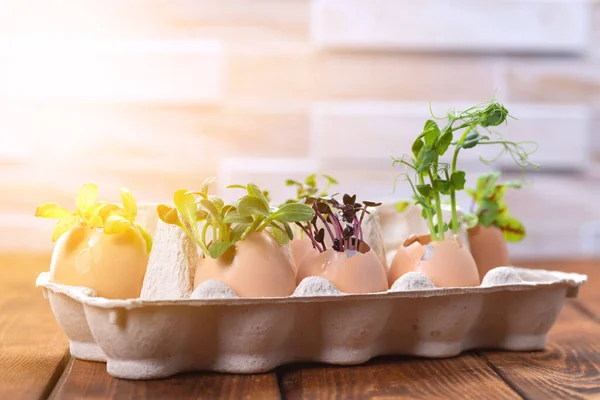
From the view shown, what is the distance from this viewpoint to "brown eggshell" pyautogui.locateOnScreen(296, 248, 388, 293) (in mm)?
706

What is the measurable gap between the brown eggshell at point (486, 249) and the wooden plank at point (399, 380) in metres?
0.14

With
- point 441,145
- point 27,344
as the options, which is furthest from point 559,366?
point 27,344

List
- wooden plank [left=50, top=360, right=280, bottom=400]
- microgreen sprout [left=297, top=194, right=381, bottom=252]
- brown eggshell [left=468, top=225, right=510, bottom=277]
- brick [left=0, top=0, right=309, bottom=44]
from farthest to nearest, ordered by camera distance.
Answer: brick [left=0, top=0, right=309, bottom=44] → brown eggshell [left=468, top=225, right=510, bottom=277] → microgreen sprout [left=297, top=194, right=381, bottom=252] → wooden plank [left=50, top=360, right=280, bottom=400]

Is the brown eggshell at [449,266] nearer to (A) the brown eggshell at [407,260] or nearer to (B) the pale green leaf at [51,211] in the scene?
(A) the brown eggshell at [407,260]

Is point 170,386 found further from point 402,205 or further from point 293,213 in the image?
point 402,205

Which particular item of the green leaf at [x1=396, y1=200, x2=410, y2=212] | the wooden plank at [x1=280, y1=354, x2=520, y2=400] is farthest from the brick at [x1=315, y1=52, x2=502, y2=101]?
the wooden plank at [x1=280, y1=354, x2=520, y2=400]

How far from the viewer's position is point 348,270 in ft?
2.32

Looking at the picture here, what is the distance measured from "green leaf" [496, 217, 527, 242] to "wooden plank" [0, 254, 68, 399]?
1.68 feet

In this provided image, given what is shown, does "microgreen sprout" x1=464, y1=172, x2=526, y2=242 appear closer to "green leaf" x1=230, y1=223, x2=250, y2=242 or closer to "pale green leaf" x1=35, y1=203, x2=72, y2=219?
"green leaf" x1=230, y1=223, x2=250, y2=242

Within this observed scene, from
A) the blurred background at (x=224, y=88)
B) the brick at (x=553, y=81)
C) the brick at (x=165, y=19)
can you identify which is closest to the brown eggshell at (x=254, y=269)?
the blurred background at (x=224, y=88)

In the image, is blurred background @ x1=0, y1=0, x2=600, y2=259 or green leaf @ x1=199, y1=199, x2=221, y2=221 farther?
blurred background @ x1=0, y1=0, x2=600, y2=259

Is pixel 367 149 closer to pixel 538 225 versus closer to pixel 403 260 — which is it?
pixel 538 225

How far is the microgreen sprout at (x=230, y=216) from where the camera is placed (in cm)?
67

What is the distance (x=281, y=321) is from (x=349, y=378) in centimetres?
8
